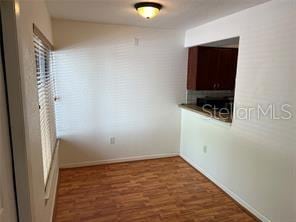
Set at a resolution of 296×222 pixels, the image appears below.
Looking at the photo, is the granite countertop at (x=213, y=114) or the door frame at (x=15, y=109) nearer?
the door frame at (x=15, y=109)

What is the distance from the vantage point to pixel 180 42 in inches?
154

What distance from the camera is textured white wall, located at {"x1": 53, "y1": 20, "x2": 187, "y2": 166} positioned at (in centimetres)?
343

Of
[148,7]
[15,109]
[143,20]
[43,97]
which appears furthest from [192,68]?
[15,109]

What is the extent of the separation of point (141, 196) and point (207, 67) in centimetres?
223

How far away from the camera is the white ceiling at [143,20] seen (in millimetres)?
2391

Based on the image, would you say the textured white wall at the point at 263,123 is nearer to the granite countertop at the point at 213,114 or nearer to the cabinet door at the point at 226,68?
the granite countertop at the point at 213,114

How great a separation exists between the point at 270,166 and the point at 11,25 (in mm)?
2455

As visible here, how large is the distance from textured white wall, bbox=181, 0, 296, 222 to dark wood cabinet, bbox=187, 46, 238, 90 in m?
0.52

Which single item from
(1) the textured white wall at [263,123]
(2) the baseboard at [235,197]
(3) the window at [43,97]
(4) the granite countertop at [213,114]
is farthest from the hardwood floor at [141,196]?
(4) the granite countertop at [213,114]

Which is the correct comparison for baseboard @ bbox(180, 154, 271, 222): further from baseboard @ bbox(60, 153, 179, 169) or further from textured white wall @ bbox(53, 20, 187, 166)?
textured white wall @ bbox(53, 20, 187, 166)

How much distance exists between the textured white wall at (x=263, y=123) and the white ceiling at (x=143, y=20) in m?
0.23

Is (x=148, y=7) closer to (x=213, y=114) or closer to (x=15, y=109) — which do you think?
(x=213, y=114)

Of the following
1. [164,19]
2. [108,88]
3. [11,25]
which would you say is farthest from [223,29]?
[11,25]

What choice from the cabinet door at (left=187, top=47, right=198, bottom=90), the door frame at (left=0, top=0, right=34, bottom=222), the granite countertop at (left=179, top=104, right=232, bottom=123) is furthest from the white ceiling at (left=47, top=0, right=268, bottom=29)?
the door frame at (left=0, top=0, right=34, bottom=222)
